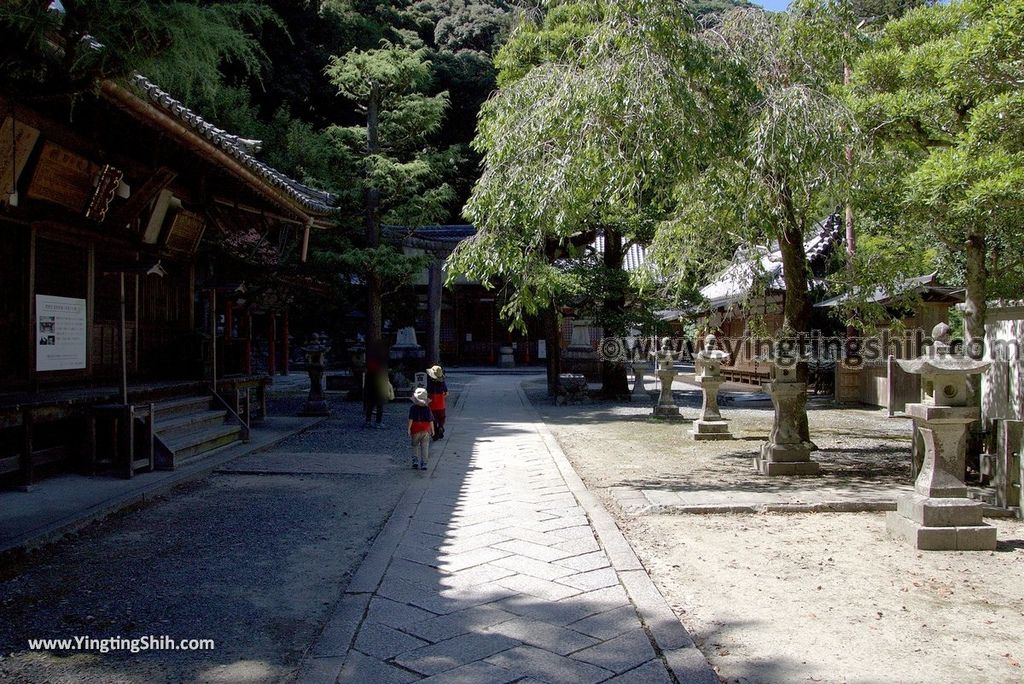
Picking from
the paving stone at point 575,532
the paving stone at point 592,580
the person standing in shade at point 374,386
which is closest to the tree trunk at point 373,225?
the person standing in shade at point 374,386

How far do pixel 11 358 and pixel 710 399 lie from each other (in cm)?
944

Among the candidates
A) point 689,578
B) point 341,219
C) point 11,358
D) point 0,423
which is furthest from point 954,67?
point 341,219

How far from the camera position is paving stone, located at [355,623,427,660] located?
3.57 metres

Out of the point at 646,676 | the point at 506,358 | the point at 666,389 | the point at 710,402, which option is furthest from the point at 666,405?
the point at 506,358

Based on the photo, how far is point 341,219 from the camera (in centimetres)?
1728

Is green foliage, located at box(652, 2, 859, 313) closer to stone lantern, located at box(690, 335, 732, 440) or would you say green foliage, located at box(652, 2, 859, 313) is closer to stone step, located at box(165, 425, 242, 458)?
stone lantern, located at box(690, 335, 732, 440)

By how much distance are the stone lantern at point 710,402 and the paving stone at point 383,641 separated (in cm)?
809

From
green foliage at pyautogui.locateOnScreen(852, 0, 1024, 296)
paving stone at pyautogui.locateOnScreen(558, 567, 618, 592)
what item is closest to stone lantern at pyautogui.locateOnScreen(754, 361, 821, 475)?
green foliage at pyautogui.locateOnScreen(852, 0, 1024, 296)

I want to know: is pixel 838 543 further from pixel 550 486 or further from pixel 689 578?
pixel 550 486

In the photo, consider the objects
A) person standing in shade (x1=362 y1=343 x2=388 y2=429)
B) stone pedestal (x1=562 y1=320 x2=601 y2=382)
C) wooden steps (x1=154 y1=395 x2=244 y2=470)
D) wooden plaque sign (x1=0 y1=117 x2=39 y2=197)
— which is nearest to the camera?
wooden plaque sign (x1=0 y1=117 x2=39 y2=197)

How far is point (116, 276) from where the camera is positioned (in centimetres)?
944

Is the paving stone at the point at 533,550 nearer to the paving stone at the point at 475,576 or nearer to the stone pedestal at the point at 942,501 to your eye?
the paving stone at the point at 475,576

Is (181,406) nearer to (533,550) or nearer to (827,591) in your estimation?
(533,550)

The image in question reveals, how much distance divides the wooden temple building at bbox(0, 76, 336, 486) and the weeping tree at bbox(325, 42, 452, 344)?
17.0ft
